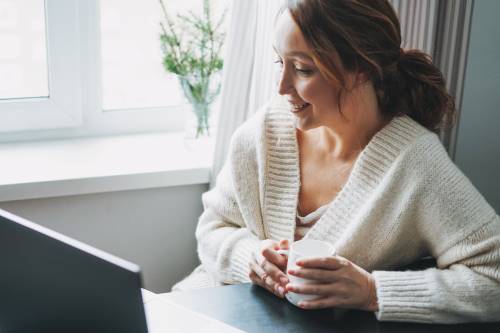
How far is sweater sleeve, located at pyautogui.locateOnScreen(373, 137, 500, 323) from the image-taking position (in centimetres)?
122

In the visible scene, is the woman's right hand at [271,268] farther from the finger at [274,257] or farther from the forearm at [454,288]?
the forearm at [454,288]

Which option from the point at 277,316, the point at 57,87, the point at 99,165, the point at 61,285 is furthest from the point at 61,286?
the point at 57,87

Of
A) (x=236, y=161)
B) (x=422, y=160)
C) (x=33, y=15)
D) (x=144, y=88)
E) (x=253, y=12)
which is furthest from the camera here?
(x=144, y=88)

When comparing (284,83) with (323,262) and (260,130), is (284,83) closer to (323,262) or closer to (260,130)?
(260,130)

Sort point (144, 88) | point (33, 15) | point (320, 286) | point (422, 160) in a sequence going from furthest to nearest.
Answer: point (144, 88) → point (33, 15) → point (422, 160) → point (320, 286)

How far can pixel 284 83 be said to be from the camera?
1348mm

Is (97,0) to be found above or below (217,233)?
above

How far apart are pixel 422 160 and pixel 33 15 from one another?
1.23 meters

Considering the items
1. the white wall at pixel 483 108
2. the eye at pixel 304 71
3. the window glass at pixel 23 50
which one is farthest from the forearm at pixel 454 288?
the window glass at pixel 23 50

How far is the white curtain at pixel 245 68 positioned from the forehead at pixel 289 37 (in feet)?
1.41

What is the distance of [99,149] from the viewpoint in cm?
203

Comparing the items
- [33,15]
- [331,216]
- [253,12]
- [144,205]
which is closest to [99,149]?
[144,205]

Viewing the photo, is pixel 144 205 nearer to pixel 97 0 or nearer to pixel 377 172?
pixel 97 0

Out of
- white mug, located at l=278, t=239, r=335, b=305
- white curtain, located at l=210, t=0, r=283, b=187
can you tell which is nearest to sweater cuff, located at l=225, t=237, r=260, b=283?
white mug, located at l=278, t=239, r=335, b=305
